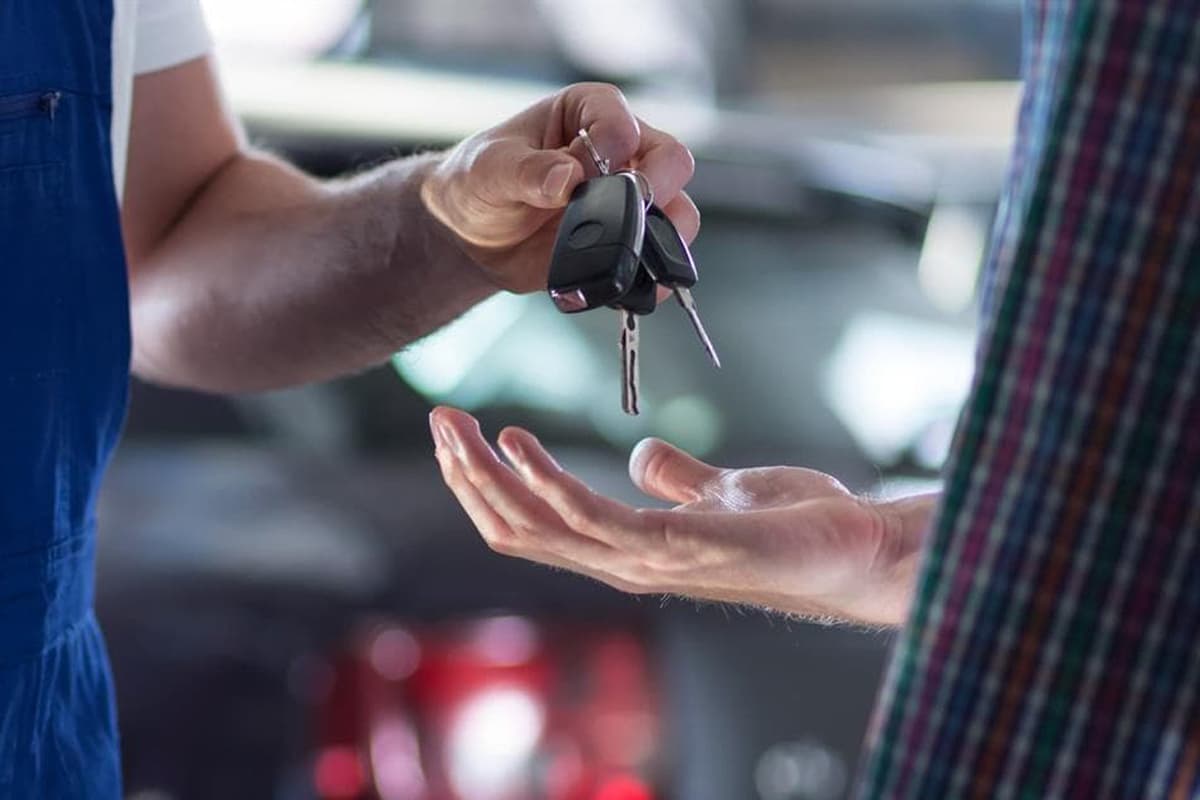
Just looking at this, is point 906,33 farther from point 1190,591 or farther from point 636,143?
point 1190,591

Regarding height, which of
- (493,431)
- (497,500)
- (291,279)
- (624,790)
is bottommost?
(624,790)

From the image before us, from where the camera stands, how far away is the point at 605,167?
4.57 feet

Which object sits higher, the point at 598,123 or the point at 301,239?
the point at 598,123

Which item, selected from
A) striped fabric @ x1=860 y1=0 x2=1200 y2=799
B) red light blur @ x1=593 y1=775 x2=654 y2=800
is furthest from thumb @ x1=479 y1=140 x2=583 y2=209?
red light blur @ x1=593 y1=775 x2=654 y2=800

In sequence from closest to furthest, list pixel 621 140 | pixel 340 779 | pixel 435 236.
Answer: pixel 621 140
pixel 435 236
pixel 340 779

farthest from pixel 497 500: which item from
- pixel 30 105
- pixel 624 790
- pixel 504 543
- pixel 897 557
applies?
pixel 624 790

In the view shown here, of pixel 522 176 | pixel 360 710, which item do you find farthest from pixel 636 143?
pixel 360 710

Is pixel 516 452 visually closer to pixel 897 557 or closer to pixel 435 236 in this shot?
pixel 897 557


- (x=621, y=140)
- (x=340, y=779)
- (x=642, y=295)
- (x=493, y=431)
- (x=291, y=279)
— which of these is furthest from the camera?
(x=493, y=431)

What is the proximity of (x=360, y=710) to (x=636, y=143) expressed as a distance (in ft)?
4.16

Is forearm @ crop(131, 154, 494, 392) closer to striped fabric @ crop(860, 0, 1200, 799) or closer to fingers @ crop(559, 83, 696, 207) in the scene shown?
fingers @ crop(559, 83, 696, 207)

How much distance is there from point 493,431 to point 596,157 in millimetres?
1543

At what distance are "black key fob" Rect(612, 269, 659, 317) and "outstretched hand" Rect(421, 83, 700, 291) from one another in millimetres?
87

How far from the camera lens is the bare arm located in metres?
1.49
